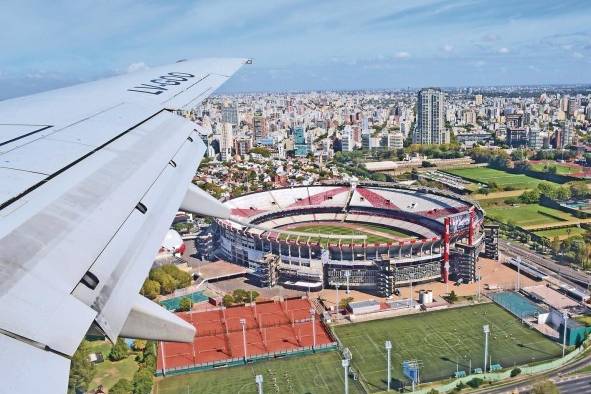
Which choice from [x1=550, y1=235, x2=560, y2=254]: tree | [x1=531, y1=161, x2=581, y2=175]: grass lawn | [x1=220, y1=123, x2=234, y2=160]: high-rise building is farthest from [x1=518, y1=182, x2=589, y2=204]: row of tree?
[x1=220, y1=123, x2=234, y2=160]: high-rise building

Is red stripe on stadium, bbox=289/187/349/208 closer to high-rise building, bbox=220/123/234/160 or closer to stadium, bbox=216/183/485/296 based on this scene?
stadium, bbox=216/183/485/296

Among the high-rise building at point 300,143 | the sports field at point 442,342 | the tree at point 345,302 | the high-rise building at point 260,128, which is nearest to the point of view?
the sports field at point 442,342

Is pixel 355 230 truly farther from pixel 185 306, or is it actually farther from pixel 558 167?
pixel 558 167

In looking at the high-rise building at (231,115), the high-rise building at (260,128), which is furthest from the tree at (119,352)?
the high-rise building at (231,115)

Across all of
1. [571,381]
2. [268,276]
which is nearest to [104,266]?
[571,381]

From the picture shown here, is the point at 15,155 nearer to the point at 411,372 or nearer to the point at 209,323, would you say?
the point at 411,372

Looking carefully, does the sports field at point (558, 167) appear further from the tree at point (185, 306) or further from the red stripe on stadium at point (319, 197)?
the tree at point (185, 306)
